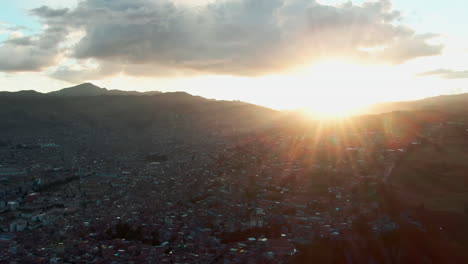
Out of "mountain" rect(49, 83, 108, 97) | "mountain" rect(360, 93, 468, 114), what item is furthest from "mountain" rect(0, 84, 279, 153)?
"mountain" rect(360, 93, 468, 114)

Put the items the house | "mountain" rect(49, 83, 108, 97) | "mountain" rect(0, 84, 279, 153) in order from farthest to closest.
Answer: "mountain" rect(49, 83, 108, 97) < "mountain" rect(0, 84, 279, 153) < the house

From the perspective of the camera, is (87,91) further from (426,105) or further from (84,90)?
(426,105)

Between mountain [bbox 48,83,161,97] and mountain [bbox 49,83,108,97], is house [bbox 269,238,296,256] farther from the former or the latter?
mountain [bbox 49,83,108,97]

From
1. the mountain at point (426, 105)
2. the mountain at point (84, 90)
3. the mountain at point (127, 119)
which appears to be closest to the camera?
the mountain at point (127, 119)

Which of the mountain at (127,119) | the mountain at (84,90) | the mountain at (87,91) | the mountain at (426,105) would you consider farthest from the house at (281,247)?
the mountain at (84,90)

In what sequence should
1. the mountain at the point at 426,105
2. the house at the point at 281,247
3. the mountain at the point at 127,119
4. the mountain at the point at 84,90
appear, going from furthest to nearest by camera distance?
the mountain at the point at 84,90 < the mountain at the point at 426,105 < the mountain at the point at 127,119 < the house at the point at 281,247

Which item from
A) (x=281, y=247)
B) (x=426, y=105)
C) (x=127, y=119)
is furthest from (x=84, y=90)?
(x=281, y=247)

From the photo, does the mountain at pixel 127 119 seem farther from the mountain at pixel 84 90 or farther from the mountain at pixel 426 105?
the mountain at pixel 426 105

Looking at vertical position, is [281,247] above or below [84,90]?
below

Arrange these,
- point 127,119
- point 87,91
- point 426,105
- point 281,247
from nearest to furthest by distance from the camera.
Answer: point 281,247 → point 426,105 → point 127,119 → point 87,91

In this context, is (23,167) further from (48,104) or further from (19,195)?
(48,104)

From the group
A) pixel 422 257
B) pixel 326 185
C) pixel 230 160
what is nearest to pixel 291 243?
pixel 422 257
